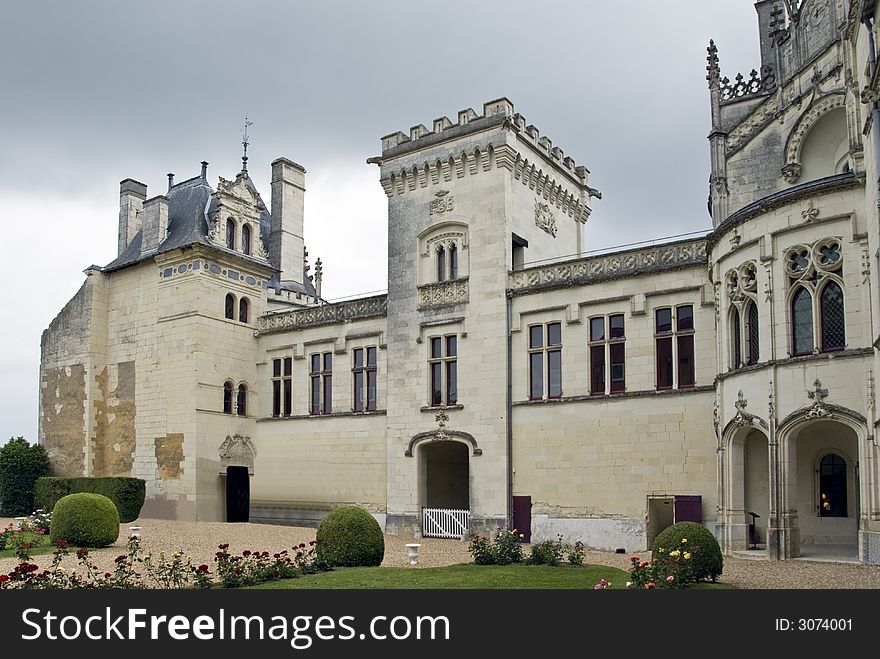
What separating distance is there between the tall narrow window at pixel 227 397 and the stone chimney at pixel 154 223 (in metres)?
6.22

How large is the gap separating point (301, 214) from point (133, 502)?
14.2m

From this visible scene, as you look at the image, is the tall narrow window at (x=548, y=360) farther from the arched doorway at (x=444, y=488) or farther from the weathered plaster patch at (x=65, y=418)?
the weathered plaster patch at (x=65, y=418)

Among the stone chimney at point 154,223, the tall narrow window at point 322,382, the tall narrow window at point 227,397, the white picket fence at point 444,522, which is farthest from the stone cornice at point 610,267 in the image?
the stone chimney at point 154,223

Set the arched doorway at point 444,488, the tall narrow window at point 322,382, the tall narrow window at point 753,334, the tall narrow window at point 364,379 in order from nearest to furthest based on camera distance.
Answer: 1. the tall narrow window at point 753,334
2. the arched doorway at point 444,488
3. the tall narrow window at point 364,379
4. the tall narrow window at point 322,382

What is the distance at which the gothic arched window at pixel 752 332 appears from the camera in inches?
806

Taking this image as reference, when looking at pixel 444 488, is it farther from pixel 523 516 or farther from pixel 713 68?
pixel 713 68

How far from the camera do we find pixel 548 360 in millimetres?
26891

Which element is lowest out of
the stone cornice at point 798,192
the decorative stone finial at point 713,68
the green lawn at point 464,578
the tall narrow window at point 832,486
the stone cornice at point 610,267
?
the green lawn at point 464,578

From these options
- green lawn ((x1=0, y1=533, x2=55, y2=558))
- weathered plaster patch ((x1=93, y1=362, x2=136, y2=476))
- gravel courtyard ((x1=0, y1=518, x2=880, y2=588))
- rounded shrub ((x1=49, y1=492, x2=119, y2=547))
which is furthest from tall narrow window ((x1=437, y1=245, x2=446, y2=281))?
green lawn ((x1=0, y1=533, x2=55, y2=558))

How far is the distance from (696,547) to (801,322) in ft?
23.1

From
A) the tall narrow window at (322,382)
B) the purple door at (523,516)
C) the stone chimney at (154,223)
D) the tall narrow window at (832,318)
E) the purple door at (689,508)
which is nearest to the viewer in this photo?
the tall narrow window at (832,318)

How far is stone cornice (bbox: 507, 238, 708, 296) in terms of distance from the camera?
24.4 m

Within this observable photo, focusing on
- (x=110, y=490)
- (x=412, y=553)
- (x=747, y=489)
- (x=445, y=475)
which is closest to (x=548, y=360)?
(x=445, y=475)
